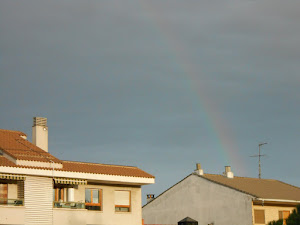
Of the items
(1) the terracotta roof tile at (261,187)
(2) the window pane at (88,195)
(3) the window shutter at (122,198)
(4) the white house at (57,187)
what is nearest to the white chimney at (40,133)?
(4) the white house at (57,187)

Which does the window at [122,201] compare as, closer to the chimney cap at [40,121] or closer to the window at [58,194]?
the window at [58,194]

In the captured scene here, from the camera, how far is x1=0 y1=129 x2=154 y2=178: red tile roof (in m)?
37.0

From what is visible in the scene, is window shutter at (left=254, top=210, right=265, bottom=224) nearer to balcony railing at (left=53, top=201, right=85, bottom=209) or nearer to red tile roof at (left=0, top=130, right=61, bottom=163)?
balcony railing at (left=53, top=201, right=85, bottom=209)

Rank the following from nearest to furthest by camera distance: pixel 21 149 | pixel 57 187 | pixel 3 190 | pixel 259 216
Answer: pixel 3 190
pixel 21 149
pixel 57 187
pixel 259 216

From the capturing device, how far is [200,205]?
5491 cm

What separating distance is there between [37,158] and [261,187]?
87.9 feet

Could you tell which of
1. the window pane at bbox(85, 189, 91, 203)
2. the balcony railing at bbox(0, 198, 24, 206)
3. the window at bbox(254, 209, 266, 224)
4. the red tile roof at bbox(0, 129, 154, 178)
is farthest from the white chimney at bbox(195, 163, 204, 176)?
the balcony railing at bbox(0, 198, 24, 206)

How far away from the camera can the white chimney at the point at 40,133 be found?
41.2 meters

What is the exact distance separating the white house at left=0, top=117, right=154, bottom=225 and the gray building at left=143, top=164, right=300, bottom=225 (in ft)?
39.5

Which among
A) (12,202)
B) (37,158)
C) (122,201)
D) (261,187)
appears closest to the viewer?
(12,202)

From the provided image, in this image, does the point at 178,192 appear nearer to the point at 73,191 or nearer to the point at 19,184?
the point at 73,191

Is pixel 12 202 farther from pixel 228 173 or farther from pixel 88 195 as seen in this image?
pixel 228 173

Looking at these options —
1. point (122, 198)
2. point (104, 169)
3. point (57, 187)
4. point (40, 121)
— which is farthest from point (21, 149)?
point (122, 198)

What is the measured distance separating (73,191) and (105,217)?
301 centimetres
